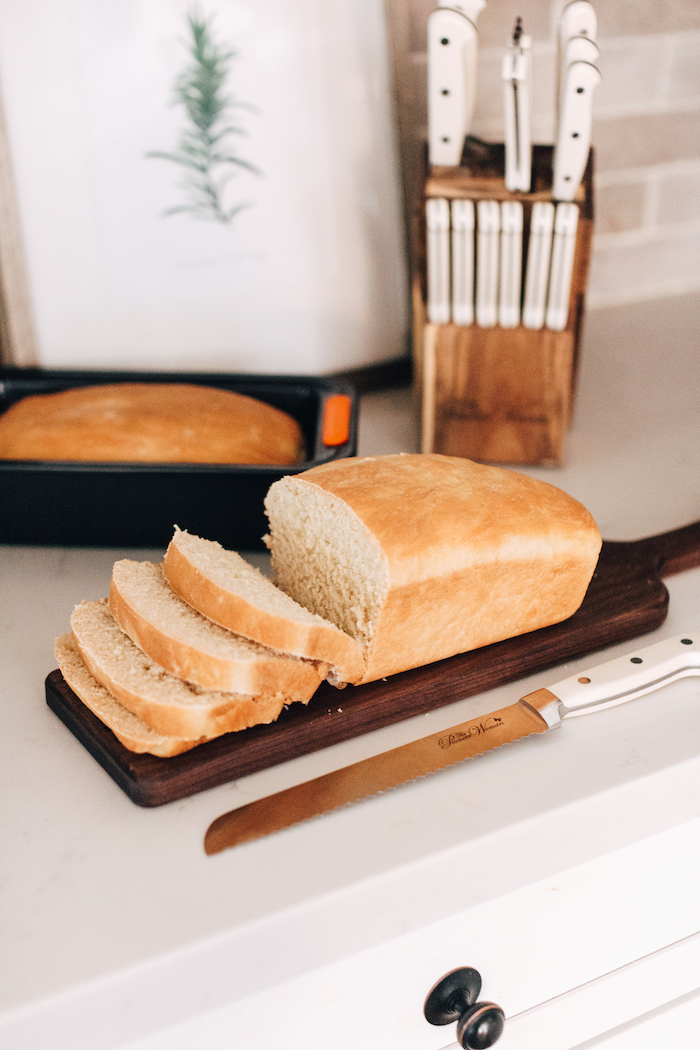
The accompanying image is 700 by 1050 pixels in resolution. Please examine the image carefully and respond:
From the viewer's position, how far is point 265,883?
0.70m

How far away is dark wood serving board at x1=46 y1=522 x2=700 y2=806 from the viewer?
2.53 ft

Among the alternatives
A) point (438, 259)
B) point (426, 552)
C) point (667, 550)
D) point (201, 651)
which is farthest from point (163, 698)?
point (438, 259)

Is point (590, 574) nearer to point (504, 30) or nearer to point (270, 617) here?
point (270, 617)

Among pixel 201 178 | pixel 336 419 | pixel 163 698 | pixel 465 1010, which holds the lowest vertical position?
pixel 465 1010

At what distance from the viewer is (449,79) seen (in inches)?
43.9

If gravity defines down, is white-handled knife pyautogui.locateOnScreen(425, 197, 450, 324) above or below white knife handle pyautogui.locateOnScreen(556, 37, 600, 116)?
below

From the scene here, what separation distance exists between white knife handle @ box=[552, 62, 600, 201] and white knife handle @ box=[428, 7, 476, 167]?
0.44ft

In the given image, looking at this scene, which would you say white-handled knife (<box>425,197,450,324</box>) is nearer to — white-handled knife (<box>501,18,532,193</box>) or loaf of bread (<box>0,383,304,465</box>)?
white-handled knife (<box>501,18,532,193</box>)

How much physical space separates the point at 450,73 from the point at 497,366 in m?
0.39

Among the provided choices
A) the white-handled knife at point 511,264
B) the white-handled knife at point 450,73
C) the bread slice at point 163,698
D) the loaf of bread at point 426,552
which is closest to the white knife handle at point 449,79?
the white-handled knife at point 450,73

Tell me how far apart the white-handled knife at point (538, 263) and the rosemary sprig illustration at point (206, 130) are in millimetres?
468

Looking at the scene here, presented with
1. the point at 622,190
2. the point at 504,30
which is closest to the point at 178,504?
the point at 504,30

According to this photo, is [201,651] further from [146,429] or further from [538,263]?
[538,263]

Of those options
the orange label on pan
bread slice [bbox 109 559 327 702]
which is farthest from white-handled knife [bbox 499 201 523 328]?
bread slice [bbox 109 559 327 702]
